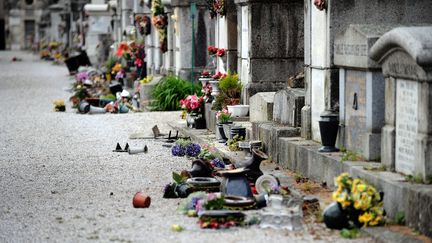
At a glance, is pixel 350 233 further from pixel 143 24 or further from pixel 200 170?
pixel 143 24

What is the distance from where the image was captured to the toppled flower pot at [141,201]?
39.3 ft

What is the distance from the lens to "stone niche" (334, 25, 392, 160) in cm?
1208

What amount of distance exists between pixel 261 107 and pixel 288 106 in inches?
53.8

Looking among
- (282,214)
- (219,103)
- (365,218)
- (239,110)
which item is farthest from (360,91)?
(219,103)

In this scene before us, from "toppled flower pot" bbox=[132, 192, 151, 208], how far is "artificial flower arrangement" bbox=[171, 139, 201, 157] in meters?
4.24

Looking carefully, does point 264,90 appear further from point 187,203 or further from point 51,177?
point 187,203

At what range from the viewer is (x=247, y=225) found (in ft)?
35.5

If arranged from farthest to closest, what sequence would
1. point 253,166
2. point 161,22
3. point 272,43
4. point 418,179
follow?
point 161,22 → point 272,43 → point 253,166 → point 418,179

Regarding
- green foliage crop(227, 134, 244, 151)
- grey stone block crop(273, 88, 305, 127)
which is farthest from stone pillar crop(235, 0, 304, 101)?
grey stone block crop(273, 88, 305, 127)

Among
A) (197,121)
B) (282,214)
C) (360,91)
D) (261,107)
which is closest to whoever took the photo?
(282,214)

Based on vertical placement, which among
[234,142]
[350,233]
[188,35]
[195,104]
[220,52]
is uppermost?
[188,35]

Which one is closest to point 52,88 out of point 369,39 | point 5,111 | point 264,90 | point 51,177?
point 5,111

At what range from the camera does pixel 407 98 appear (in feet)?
36.1

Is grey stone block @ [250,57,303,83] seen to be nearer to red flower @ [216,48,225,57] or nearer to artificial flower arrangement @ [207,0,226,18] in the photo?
red flower @ [216,48,225,57]
